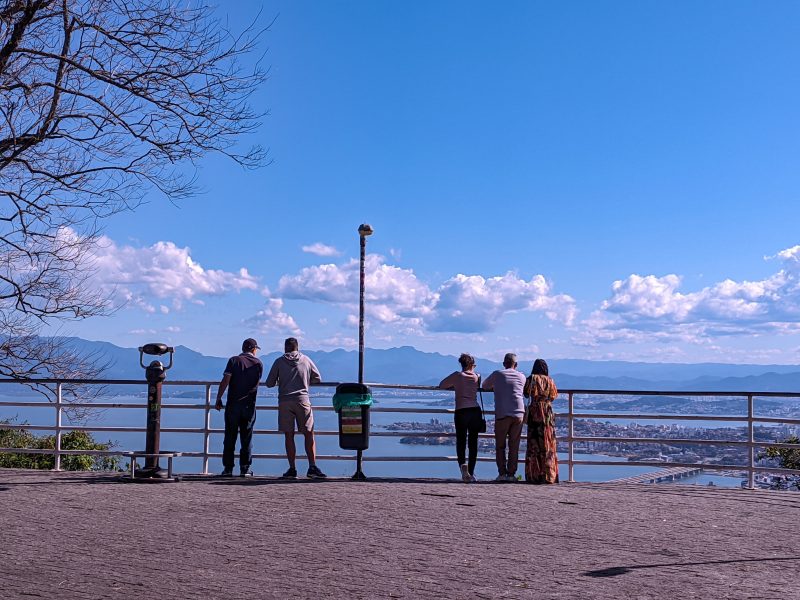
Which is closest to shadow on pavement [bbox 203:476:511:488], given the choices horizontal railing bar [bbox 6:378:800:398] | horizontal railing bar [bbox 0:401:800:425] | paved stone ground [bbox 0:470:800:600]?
paved stone ground [bbox 0:470:800:600]

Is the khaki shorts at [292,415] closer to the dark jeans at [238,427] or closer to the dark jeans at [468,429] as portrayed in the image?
the dark jeans at [238,427]

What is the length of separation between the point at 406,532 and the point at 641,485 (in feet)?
20.5

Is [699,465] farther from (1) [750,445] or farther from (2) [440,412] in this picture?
(2) [440,412]

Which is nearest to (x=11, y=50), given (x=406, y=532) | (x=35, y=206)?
(x=35, y=206)

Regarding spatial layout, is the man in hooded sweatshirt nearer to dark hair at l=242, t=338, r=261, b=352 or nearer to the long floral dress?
dark hair at l=242, t=338, r=261, b=352

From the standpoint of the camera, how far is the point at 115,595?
22.3ft

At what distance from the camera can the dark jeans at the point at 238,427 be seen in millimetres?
14305

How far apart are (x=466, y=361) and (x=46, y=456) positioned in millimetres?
13866

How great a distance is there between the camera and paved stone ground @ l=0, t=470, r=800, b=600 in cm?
725

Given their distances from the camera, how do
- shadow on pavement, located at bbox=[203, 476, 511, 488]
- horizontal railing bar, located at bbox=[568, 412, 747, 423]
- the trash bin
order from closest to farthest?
shadow on pavement, located at bbox=[203, 476, 511, 488]
horizontal railing bar, located at bbox=[568, 412, 747, 423]
the trash bin

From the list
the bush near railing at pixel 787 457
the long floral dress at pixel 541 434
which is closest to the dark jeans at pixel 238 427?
the long floral dress at pixel 541 434

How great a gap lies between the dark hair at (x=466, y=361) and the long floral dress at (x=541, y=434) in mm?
878

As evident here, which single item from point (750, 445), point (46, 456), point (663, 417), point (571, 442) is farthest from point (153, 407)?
point (46, 456)

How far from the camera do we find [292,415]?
14.2 meters
